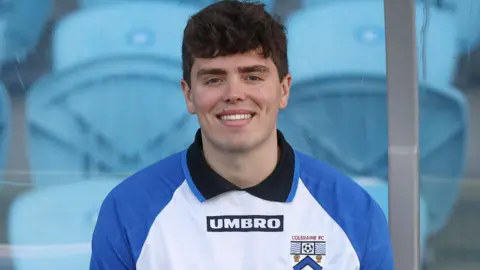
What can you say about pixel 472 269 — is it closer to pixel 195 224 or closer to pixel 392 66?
pixel 392 66

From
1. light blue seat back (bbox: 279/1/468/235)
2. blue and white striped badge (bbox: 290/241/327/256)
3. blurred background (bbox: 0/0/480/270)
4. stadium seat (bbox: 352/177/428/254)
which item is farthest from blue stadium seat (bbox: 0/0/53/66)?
blue and white striped badge (bbox: 290/241/327/256)

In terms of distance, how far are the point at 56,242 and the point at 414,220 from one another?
1.41 m

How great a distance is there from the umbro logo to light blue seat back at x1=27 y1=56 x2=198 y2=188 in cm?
126

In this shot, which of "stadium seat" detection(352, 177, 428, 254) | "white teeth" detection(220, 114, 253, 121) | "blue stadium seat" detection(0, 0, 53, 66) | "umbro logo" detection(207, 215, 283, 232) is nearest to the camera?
"white teeth" detection(220, 114, 253, 121)

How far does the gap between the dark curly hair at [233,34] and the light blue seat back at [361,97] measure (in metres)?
1.18

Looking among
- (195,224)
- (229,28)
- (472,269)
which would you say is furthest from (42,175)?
(472,269)

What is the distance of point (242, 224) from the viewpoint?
5.11 ft

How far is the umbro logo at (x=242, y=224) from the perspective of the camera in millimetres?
→ 1555

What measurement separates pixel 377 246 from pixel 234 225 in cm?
33

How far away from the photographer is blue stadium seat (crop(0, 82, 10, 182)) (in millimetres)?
2827

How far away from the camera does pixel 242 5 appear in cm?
155

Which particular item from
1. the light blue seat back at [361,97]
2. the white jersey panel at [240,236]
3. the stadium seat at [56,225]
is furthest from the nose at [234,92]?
the stadium seat at [56,225]

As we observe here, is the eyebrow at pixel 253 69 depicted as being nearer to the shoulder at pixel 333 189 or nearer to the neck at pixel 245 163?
the neck at pixel 245 163

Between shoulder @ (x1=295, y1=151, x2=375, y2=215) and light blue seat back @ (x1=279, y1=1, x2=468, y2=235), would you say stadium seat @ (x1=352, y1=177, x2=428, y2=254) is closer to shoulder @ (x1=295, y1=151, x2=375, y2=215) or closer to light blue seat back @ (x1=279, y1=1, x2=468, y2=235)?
light blue seat back @ (x1=279, y1=1, x2=468, y2=235)
